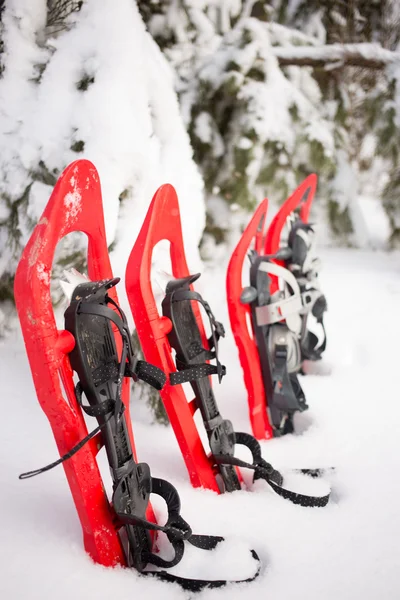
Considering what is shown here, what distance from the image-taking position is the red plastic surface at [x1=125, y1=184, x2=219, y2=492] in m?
1.66

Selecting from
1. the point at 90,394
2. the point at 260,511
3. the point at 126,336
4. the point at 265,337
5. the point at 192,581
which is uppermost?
the point at 126,336

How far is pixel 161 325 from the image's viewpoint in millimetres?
1705

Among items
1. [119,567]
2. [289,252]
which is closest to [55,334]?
[119,567]

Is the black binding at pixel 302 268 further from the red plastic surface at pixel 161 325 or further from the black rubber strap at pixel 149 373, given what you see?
the black rubber strap at pixel 149 373

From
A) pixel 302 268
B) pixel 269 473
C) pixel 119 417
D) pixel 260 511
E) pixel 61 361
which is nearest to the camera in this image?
pixel 61 361

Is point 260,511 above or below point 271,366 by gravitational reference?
below

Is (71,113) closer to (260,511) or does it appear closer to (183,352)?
(183,352)

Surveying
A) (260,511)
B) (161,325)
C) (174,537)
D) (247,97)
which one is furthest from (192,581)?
(247,97)

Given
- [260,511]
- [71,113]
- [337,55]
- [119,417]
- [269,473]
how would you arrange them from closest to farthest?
[119,417] → [260,511] → [269,473] → [71,113] → [337,55]

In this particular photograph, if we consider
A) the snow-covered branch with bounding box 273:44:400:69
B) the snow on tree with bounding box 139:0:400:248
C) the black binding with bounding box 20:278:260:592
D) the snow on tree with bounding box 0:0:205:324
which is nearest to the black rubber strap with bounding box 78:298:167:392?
the black binding with bounding box 20:278:260:592

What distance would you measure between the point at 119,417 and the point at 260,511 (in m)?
0.62

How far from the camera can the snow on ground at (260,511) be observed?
1.30 metres

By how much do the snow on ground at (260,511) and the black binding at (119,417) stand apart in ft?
0.18

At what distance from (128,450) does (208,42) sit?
10.1ft
